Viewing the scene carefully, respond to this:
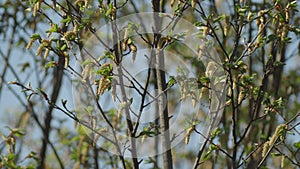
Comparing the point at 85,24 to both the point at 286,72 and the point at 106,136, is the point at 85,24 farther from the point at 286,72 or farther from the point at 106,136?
the point at 286,72

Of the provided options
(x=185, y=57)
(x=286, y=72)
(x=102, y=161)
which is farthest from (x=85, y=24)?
(x=286, y=72)

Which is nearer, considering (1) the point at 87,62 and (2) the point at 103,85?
(2) the point at 103,85

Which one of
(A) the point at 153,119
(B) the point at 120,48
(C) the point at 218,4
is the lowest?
(A) the point at 153,119

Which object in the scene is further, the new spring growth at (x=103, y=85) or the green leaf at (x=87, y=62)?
the green leaf at (x=87, y=62)

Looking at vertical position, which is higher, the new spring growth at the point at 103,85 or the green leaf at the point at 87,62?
the green leaf at the point at 87,62

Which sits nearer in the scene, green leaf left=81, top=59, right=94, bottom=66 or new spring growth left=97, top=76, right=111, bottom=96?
new spring growth left=97, top=76, right=111, bottom=96

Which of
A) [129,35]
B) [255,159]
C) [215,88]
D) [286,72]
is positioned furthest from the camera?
[286,72]

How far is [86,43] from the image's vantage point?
5.36 metres

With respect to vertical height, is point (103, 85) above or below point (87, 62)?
below

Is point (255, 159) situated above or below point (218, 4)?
below

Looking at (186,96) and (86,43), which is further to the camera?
(86,43)

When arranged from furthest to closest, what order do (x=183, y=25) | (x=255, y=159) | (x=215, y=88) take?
(x=255, y=159)
(x=183, y=25)
(x=215, y=88)

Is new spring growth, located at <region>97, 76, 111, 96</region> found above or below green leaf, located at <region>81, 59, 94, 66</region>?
below

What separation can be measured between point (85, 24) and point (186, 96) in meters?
0.83
